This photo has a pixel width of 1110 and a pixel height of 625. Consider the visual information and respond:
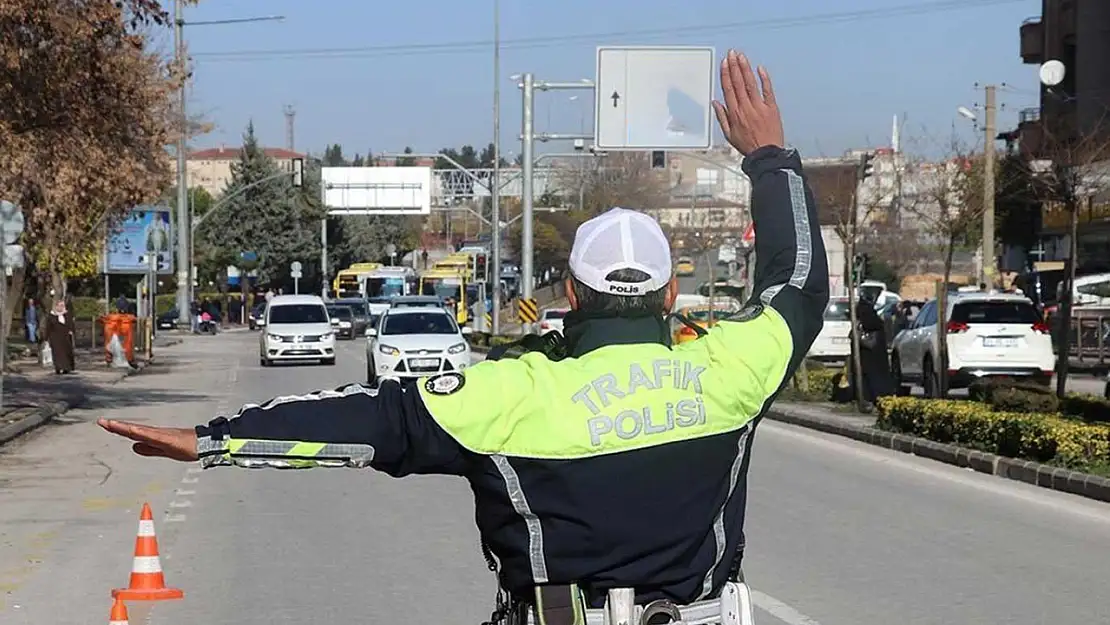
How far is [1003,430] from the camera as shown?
17.0 metres

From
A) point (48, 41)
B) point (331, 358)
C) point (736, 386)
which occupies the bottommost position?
point (331, 358)

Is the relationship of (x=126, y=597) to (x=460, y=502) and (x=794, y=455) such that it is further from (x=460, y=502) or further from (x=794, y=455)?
(x=794, y=455)

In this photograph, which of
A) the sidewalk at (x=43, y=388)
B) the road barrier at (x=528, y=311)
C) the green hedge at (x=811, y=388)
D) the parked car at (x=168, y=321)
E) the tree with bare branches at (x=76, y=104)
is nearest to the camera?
the tree with bare branches at (x=76, y=104)

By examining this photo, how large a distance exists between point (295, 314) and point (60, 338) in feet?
24.4

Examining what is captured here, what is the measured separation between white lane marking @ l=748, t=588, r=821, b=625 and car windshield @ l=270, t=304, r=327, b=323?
109ft

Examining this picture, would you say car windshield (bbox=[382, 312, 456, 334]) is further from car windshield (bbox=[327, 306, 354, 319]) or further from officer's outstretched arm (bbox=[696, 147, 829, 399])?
car windshield (bbox=[327, 306, 354, 319])

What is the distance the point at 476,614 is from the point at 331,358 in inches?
1314

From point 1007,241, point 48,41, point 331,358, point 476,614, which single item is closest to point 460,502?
point 476,614

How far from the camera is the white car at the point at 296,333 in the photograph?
41031mm

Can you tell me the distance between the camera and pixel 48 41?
846 inches

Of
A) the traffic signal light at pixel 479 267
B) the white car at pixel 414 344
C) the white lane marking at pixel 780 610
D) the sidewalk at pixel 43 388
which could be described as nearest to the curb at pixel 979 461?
the white lane marking at pixel 780 610

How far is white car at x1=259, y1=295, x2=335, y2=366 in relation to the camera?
135 ft

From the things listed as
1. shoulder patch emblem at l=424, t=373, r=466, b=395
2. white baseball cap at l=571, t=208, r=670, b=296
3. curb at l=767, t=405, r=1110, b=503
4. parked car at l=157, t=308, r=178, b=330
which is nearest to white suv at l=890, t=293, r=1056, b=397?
curb at l=767, t=405, r=1110, b=503

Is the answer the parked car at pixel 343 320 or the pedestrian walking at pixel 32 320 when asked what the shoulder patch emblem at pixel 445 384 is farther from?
the parked car at pixel 343 320
